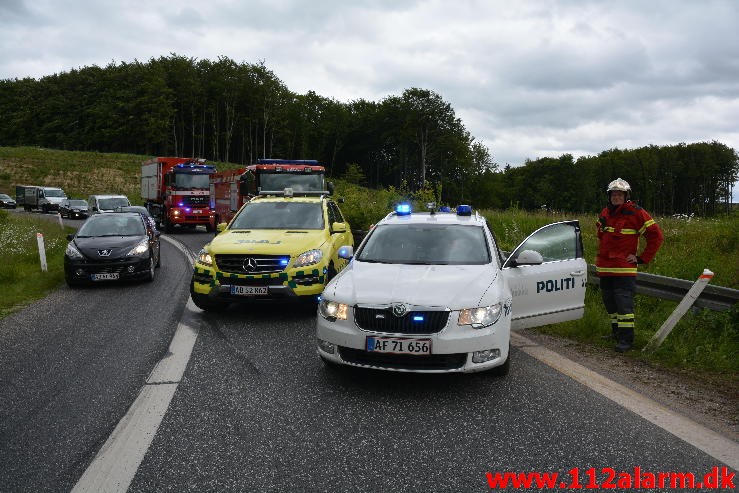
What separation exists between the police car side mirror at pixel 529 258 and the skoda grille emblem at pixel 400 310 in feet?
5.65

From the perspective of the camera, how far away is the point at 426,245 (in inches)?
255

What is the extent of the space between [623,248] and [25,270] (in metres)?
12.3

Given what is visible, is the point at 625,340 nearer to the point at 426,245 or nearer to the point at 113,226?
the point at 426,245

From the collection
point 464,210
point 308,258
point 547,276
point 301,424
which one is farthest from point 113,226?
point 301,424

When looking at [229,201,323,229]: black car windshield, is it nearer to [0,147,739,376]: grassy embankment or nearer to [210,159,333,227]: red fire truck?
[0,147,739,376]: grassy embankment

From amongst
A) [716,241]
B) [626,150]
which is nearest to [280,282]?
[716,241]

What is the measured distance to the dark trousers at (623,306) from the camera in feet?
21.9

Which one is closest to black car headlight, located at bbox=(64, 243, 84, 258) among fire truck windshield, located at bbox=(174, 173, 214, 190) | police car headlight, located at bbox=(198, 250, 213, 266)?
police car headlight, located at bbox=(198, 250, 213, 266)

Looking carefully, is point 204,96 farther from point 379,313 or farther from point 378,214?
point 379,313

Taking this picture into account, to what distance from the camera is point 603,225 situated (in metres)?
6.98

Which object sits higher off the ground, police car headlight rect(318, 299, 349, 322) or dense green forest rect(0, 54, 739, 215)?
dense green forest rect(0, 54, 739, 215)

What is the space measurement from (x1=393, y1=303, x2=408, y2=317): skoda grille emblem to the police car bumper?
0.16m

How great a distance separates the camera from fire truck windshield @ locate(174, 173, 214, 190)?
27.4 metres

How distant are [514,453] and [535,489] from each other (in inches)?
17.1
